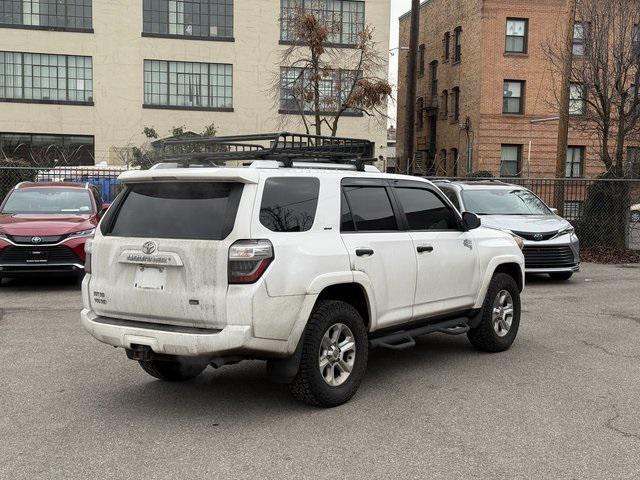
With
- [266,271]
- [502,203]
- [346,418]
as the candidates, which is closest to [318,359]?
[346,418]

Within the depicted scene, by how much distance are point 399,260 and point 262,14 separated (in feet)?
102

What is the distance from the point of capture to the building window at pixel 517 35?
115 ft

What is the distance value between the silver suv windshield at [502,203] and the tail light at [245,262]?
906cm

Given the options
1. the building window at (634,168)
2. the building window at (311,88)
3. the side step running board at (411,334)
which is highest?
the building window at (311,88)

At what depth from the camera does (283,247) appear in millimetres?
4875

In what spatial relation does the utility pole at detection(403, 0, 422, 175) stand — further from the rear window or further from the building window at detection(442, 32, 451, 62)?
the building window at detection(442, 32, 451, 62)

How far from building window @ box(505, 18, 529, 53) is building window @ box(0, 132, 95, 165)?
21188mm

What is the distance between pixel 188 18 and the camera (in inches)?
1346

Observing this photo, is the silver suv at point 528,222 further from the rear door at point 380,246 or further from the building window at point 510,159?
the building window at point 510,159

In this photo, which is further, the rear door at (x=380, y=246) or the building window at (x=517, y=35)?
the building window at (x=517, y=35)

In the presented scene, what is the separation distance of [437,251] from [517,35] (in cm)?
3178

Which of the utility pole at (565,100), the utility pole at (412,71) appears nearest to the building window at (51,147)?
the utility pole at (412,71)

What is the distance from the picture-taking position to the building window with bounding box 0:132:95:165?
108 feet

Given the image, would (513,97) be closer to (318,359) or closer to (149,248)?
(318,359)
